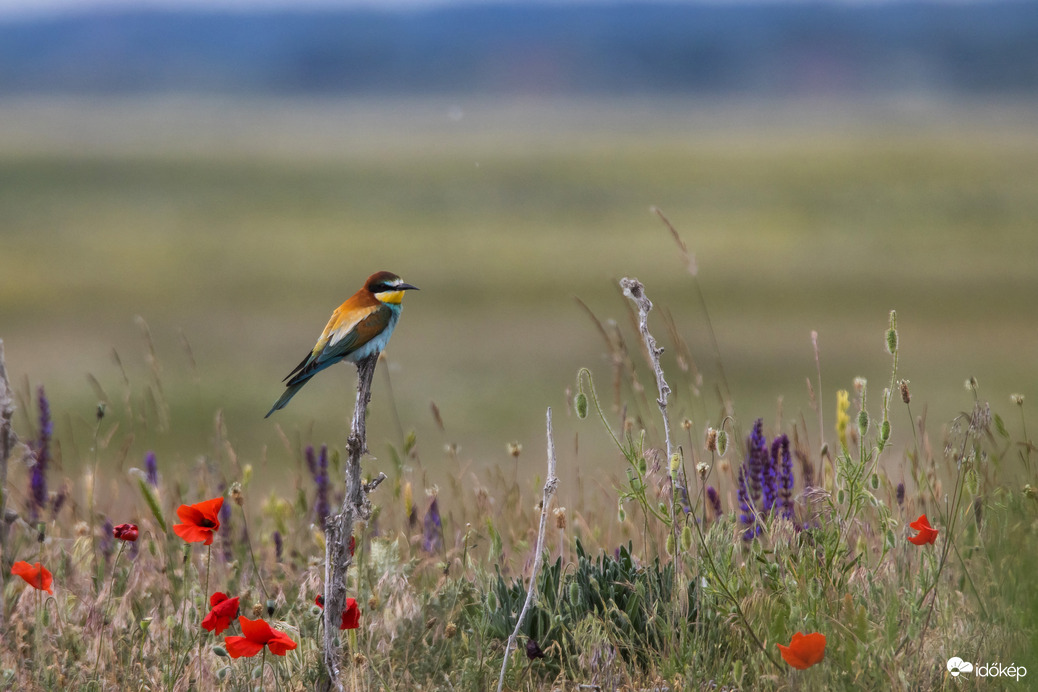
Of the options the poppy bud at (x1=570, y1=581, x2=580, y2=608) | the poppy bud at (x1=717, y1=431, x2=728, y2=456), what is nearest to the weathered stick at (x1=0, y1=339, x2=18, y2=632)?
the poppy bud at (x1=570, y1=581, x2=580, y2=608)

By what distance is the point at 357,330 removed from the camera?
333cm

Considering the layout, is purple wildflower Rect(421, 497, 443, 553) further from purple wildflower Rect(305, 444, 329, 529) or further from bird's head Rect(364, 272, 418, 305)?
bird's head Rect(364, 272, 418, 305)


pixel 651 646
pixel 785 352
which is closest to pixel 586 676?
pixel 651 646

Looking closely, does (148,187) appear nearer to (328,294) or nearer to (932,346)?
(328,294)

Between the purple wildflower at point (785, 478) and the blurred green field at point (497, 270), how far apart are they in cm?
94

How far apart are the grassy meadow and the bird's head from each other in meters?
0.48

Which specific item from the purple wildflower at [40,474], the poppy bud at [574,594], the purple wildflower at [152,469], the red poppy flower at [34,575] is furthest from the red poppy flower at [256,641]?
the purple wildflower at [152,469]

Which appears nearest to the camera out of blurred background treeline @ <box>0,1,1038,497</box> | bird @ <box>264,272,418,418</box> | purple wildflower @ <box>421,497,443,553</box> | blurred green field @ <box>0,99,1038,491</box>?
bird @ <box>264,272,418,418</box>

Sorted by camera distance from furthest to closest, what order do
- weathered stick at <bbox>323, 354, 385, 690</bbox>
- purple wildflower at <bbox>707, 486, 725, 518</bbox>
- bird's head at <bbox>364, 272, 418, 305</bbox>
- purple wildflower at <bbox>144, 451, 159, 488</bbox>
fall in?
purple wildflower at <bbox>144, 451, 159, 488</bbox>
purple wildflower at <bbox>707, 486, 725, 518</bbox>
bird's head at <bbox>364, 272, 418, 305</bbox>
weathered stick at <bbox>323, 354, 385, 690</bbox>

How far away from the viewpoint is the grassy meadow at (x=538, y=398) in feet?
10.1

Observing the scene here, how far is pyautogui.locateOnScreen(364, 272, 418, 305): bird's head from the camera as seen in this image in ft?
11.3

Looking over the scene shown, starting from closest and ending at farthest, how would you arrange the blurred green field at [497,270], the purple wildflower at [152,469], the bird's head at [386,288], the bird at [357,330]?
the bird at [357,330], the bird's head at [386,288], the purple wildflower at [152,469], the blurred green field at [497,270]

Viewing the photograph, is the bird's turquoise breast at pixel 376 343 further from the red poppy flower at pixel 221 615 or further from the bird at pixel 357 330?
the red poppy flower at pixel 221 615

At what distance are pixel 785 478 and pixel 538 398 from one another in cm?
1553
